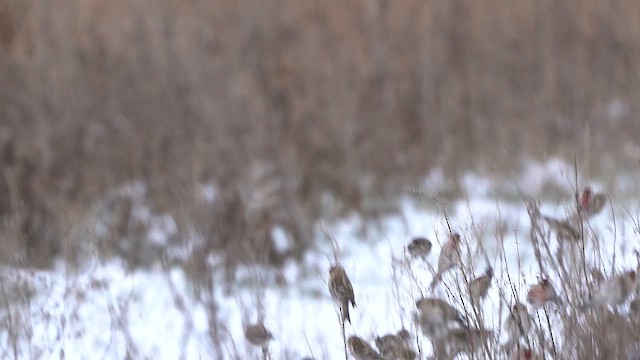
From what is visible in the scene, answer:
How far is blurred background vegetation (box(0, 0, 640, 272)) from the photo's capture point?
18.8 ft

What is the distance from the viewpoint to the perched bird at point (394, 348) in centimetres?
235

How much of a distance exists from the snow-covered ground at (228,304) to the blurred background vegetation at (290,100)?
40.3 inches

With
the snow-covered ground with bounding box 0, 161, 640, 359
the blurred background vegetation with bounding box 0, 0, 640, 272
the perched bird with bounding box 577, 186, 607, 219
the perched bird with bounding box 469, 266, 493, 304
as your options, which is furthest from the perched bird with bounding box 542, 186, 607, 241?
the blurred background vegetation with bounding box 0, 0, 640, 272

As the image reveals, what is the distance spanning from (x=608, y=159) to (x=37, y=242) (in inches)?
122

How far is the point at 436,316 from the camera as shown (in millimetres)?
2312

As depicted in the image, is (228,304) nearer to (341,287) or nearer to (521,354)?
(341,287)

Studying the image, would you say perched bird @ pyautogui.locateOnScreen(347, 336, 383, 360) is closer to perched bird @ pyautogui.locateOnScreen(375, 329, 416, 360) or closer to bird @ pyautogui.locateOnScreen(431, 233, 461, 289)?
perched bird @ pyautogui.locateOnScreen(375, 329, 416, 360)

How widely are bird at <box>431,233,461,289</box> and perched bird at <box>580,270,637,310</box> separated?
1.06 ft

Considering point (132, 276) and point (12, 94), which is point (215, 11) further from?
point (132, 276)

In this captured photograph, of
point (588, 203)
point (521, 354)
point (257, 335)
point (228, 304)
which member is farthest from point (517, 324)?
point (228, 304)

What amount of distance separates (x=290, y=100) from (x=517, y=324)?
415cm

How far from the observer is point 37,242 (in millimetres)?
5109

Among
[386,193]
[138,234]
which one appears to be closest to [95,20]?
[138,234]

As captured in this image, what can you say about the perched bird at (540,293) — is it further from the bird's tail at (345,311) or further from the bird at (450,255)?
the bird's tail at (345,311)
